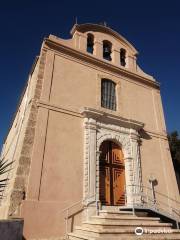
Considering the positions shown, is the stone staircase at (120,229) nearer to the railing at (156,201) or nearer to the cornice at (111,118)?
the railing at (156,201)

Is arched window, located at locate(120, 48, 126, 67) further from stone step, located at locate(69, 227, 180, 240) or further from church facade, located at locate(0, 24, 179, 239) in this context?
stone step, located at locate(69, 227, 180, 240)

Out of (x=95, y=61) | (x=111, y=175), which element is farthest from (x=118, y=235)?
(x=95, y=61)

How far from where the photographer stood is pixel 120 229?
19.2ft

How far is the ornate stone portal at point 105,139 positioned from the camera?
853 centimetres

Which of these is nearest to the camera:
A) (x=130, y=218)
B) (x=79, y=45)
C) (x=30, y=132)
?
(x=130, y=218)

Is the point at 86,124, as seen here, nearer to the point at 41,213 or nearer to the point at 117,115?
the point at 117,115

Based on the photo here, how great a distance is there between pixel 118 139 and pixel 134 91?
345 cm

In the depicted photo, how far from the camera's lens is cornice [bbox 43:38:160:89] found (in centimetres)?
1056

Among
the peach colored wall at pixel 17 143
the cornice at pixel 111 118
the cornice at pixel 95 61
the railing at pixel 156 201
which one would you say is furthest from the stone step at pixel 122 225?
the cornice at pixel 95 61

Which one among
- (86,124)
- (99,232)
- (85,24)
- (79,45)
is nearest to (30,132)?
(86,124)

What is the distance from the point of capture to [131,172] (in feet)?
31.6

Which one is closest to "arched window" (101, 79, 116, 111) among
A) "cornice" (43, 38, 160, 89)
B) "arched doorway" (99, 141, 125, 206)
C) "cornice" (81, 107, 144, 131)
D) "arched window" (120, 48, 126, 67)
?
"cornice" (43, 38, 160, 89)

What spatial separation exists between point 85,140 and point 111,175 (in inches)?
72.9

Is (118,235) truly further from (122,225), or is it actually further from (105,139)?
(105,139)
